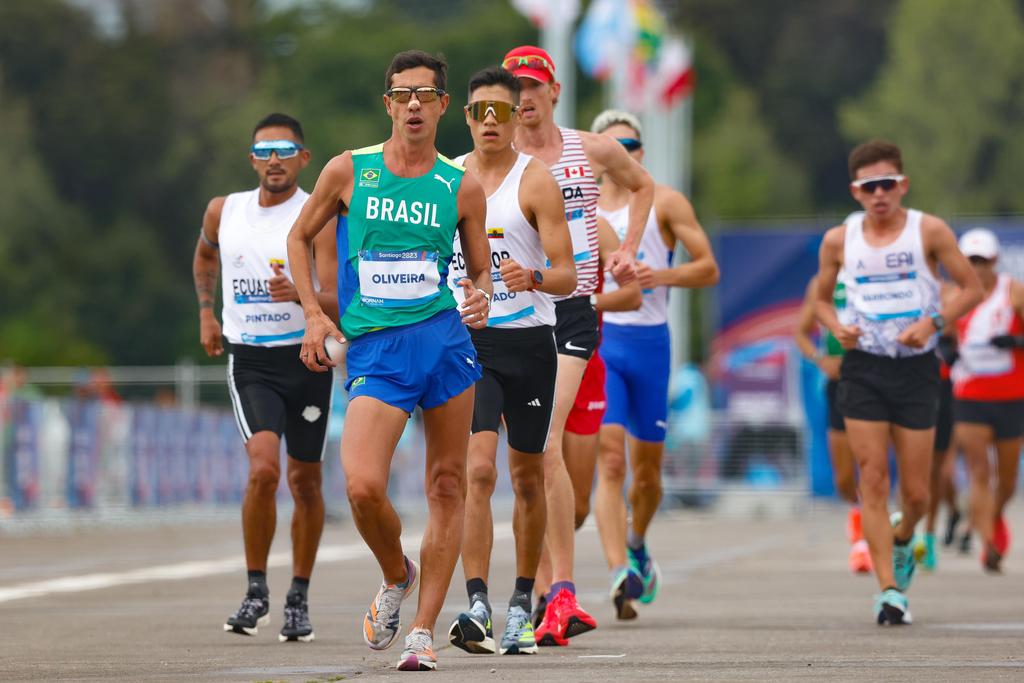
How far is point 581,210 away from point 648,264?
2.01 m

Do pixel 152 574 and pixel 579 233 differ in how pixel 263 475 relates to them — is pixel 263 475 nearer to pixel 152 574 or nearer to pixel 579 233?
pixel 579 233

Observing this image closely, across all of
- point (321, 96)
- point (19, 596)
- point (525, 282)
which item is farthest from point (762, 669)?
point (321, 96)

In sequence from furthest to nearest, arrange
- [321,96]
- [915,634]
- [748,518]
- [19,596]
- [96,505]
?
[321,96]
[748,518]
[96,505]
[19,596]
[915,634]

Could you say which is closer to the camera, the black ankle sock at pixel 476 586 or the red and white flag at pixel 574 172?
the black ankle sock at pixel 476 586

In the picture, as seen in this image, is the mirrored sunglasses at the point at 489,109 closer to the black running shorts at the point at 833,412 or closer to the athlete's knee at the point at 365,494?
the athlete's knee at the point at 365,494

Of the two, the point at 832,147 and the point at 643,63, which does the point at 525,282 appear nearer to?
the point at 643,63

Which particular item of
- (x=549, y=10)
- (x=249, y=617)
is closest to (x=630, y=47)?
(x=549, y=10)

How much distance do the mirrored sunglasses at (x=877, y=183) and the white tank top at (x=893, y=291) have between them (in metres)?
0.20

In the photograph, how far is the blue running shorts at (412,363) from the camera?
8.96 m

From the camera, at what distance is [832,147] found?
96938 millimetres

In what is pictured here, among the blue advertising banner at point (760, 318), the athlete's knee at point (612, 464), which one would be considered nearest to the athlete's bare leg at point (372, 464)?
the athlete's knee at point (612, 464)

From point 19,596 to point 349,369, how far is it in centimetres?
567

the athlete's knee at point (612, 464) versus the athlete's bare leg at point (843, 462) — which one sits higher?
the athlete's bare leg at point (843, 462)

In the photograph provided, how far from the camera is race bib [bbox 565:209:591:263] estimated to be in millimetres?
11125
